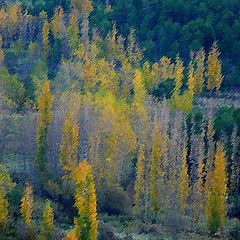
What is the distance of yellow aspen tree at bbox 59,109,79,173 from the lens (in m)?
46.0

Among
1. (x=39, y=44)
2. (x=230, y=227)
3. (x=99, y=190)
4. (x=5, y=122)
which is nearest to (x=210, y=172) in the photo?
(x=230, y=227)

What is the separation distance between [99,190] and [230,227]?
950 cm

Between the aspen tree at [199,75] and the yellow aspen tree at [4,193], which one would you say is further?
the aspen tree at [199,75]

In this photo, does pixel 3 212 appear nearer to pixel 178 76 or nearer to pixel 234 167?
pixel 234 167

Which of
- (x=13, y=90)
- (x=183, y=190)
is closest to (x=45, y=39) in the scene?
(x=13, y=90)

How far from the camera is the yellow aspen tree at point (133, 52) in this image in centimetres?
7512

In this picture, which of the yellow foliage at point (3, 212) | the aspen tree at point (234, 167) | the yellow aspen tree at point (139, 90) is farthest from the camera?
the yellow aspen tree at point (139, 90)

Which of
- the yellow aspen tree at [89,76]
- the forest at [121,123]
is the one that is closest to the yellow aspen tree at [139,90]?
the forest at [121,123]

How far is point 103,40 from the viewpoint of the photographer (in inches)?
3132

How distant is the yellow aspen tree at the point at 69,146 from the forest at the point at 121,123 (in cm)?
11

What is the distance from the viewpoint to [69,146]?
1826 inches

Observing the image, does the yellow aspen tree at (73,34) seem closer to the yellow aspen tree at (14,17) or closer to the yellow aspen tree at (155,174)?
the yellow aspen tree at (14,17)

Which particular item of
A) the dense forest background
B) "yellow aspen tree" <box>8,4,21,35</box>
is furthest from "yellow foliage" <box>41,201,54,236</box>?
"yellow aspen tree" <box>8,4,21,35</box>

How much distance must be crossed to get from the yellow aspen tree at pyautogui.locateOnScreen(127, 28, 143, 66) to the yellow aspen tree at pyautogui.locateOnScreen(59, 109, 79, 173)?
1160 inches
